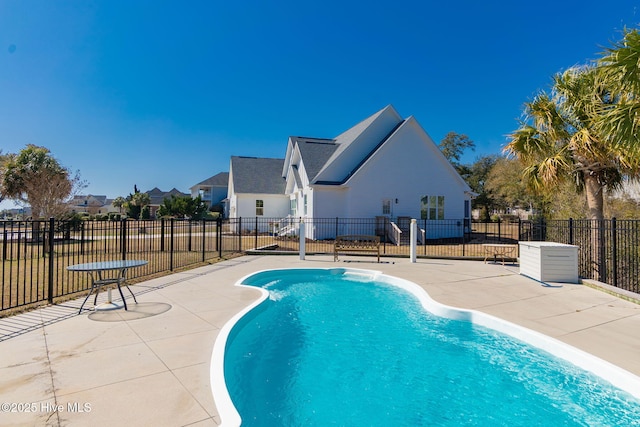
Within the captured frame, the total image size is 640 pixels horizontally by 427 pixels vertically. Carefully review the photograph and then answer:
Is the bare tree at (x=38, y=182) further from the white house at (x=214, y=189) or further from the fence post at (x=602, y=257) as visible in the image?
the fence post at (x=602, y=257)

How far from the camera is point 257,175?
1193 inches

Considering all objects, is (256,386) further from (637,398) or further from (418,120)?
(418,120)

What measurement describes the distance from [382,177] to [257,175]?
45.1ft

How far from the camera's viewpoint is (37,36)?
11.4m

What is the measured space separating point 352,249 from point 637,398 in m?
10.4

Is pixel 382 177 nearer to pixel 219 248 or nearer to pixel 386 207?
pixel 386 207

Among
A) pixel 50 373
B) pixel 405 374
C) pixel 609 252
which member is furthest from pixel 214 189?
pixel 405 374

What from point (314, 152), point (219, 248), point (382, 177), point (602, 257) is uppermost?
point (314, 152)

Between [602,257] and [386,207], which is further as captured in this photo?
[386,207]

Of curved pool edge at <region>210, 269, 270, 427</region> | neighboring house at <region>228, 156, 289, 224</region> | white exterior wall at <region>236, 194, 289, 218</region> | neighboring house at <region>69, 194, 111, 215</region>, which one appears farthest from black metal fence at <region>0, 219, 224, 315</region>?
neighboring house at <region>69, 194, 111, 215</region>

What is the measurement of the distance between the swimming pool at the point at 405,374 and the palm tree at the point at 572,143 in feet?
21.1

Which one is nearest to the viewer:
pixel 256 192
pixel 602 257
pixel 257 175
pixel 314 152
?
pixel 602 257

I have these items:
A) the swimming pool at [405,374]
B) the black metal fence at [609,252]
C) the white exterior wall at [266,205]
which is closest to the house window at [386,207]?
the white exterior wall at [266,205]

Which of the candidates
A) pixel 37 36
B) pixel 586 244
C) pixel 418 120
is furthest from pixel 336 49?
pixel 586 244
